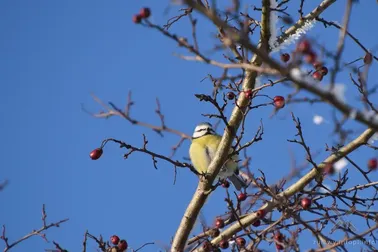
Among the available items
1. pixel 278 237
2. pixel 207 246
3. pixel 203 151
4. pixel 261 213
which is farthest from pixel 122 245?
pixel 203 151

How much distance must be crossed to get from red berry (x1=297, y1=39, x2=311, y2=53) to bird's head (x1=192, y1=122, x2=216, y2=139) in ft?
17.1

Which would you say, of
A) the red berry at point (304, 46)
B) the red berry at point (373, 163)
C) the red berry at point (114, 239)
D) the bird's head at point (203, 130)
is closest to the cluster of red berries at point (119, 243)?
the red berry at point (114, 239)

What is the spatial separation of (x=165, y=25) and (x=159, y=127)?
2.22 m

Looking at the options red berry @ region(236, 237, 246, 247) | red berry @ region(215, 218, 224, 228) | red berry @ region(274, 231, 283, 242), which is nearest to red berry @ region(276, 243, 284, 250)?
red berry @ region(274, 231, 283, 242)

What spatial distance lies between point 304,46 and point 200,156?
197 inches

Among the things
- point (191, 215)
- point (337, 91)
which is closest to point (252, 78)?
point (191, 215)

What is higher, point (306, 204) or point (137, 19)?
point (137, 19)

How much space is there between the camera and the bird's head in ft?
24.3

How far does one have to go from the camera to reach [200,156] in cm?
704

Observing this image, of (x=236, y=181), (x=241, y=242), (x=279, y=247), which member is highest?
(x=236, y=181)

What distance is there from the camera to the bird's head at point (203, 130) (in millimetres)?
7422

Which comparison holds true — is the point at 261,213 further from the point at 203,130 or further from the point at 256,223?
the point at 203,130

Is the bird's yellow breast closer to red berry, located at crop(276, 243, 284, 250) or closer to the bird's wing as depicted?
the bird's wing

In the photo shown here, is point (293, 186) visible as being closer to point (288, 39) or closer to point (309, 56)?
→ point (288, 39)
